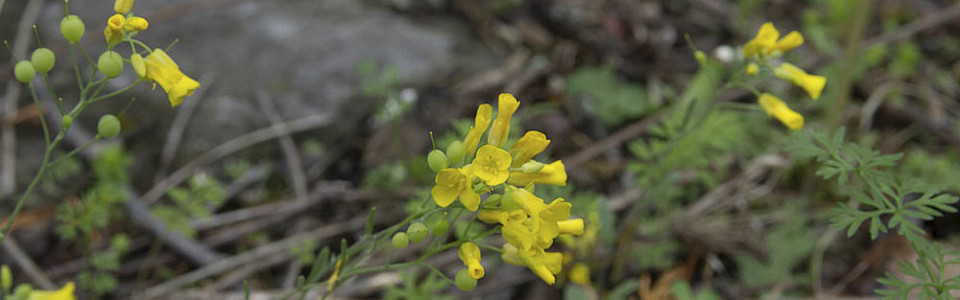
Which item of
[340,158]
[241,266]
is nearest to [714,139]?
[340,158]

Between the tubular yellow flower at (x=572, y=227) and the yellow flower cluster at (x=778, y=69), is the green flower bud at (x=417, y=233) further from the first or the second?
the yellow flower cluster at (x=778, y=69)

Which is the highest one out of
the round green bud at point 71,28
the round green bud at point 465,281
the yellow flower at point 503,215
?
the round green bud at point 71,28

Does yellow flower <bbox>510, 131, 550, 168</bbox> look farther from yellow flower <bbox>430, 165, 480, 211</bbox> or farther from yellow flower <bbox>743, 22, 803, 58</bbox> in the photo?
yellow flower <bbox>743, 22, 803, 58</bbox>

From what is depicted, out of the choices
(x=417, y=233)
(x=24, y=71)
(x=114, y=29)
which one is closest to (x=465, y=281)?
(x=417, y=233)

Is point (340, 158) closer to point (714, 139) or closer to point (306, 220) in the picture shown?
point (306, 220)

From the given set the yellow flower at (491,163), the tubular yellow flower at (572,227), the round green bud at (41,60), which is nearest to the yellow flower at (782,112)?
the tubular yellow flower at (572,227)

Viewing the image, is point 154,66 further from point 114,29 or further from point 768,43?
point 768,43
